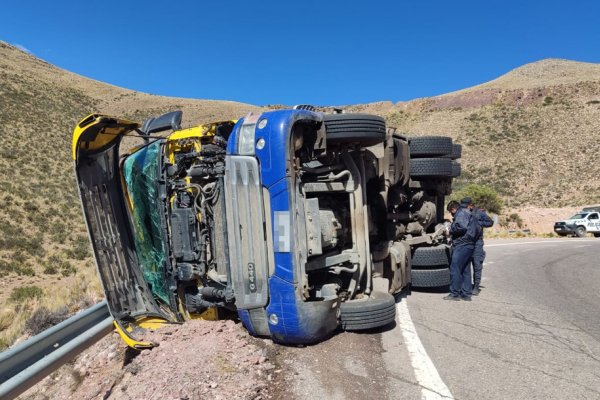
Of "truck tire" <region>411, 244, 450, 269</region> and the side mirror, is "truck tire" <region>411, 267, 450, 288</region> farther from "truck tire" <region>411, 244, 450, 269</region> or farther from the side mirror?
the side mirror

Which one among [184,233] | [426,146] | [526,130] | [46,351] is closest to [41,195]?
[184,233]

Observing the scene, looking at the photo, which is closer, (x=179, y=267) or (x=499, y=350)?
(x=499, y=350)

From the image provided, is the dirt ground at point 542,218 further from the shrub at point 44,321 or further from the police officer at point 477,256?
the shrub at point 44,321

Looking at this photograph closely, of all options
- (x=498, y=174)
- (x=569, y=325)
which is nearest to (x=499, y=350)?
(x=569, y=325)

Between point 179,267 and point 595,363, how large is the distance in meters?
4.20

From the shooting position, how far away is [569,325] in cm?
561

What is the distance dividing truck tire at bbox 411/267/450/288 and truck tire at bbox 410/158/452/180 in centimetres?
148

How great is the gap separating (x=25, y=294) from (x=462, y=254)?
37.8ft

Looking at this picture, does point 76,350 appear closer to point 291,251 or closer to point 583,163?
point 291,251

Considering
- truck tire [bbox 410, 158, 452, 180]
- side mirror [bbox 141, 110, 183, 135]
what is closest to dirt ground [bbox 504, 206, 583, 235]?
truck tire [bbox 410, 158, 452, 180]

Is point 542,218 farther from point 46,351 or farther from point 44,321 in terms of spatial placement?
point 46,351

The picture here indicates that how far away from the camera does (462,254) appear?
23.4ft

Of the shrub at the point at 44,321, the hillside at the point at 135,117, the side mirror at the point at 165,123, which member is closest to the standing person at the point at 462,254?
the side mirror at the point at 165,123

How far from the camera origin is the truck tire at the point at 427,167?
7.37m
